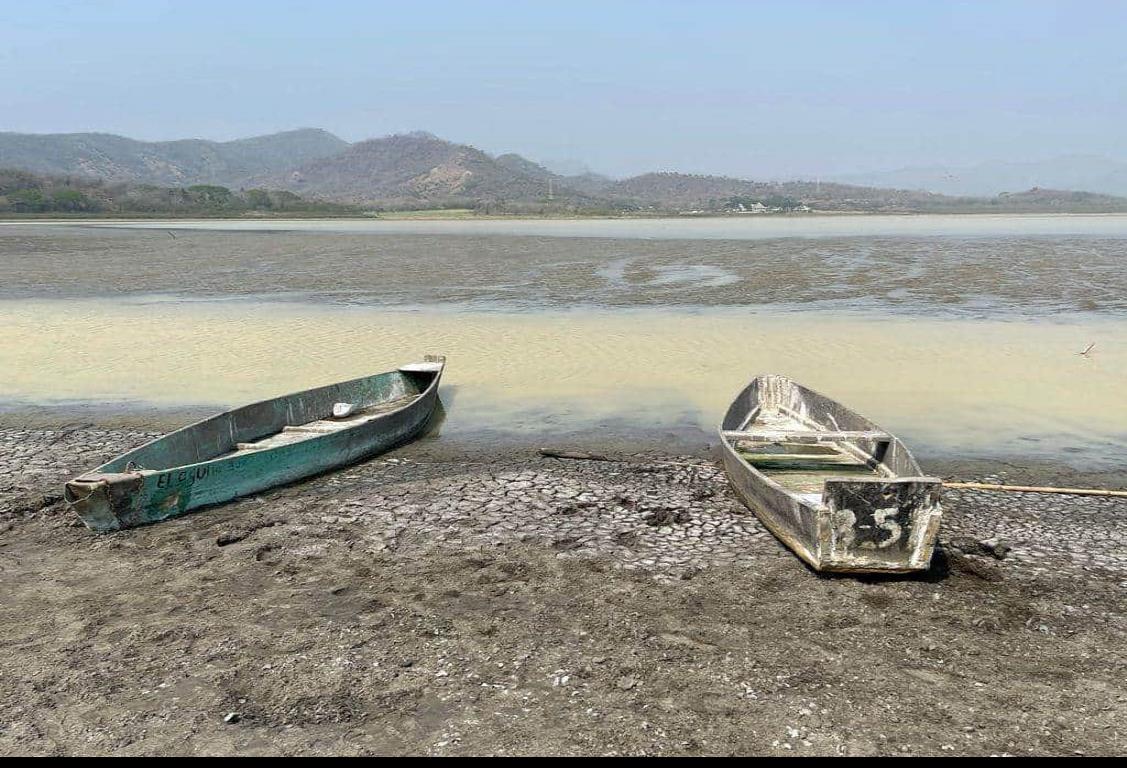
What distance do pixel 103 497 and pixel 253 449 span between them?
2562mm

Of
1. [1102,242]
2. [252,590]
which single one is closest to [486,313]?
[252,590]

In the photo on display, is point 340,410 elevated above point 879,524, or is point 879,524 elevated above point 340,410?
point 879,524

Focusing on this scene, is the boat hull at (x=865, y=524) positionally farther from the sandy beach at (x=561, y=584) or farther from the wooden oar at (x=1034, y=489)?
the wooden oar at (x=1034, y=489)

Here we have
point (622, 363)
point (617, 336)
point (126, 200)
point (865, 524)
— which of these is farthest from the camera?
point (126, 200)

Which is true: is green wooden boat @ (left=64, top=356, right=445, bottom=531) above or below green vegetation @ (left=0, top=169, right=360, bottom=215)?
below

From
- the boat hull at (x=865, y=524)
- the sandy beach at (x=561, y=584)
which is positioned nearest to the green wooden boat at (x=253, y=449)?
the sandy beach at (x=561, y=584)

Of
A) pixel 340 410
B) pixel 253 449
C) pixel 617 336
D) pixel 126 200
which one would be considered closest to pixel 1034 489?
pixel 340 410

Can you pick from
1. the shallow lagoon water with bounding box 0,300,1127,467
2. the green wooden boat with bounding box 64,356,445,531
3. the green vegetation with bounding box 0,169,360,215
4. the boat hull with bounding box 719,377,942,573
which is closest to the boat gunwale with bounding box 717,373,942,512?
the boat hull with bounding box 719,377,942,573

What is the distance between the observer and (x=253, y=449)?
33.6 ft

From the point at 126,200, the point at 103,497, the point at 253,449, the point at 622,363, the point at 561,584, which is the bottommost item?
the point at 561,584

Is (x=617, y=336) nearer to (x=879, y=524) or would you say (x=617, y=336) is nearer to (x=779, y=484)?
(x=779, y=484)

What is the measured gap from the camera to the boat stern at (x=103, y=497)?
763 cm

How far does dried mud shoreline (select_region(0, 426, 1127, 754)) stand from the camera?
16.2 feet

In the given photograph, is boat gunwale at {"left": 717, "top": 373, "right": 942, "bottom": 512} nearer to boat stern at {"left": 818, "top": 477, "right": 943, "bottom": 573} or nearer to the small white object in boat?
boat stern at {"left": 818, "top": 477, "right": 943, "bottom": 573}
